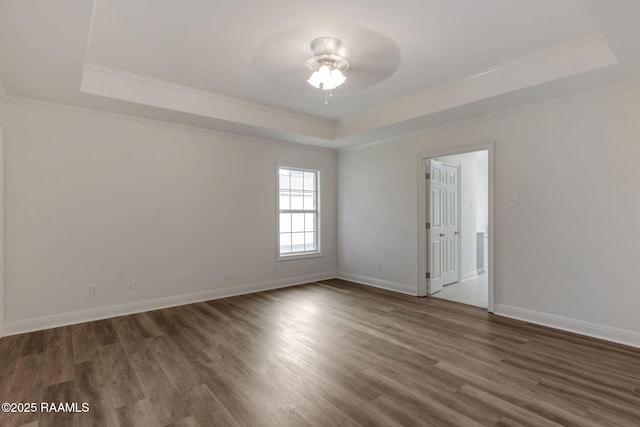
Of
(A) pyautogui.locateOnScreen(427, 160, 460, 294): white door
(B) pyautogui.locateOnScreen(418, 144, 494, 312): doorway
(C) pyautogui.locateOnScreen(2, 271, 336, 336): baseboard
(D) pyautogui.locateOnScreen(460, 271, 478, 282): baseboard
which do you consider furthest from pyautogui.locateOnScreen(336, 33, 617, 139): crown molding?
(D) pyautogui.locateOnScreen(460, 271, 478, 282): baseboard

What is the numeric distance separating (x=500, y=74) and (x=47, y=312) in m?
5.53

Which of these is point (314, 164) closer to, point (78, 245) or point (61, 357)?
point (78, 245)

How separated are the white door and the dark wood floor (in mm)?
1274

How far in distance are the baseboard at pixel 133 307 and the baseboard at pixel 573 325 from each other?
10.6 feet

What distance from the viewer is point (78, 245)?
3727 millimetres

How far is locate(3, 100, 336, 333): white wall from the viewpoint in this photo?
136 inches

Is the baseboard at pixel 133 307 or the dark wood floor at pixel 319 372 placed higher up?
the baseboard at pixel 133 307

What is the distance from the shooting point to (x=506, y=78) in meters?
3.24

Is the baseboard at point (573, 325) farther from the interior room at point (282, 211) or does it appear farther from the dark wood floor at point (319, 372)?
the dark wood floor at point (319, 372)

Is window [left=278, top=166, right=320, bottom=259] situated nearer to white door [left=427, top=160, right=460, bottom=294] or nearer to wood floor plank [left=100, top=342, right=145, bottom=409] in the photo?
white door [left=427, top=160, right=460, bottom=294]

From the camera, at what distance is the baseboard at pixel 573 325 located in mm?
3051

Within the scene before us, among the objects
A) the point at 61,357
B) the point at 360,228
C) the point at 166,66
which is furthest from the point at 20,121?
the point at 360,228

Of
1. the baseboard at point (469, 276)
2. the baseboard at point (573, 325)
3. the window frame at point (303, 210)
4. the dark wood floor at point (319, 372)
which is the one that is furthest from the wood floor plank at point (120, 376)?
the baseboard at point (469, 276)

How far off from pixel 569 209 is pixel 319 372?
123 inches
